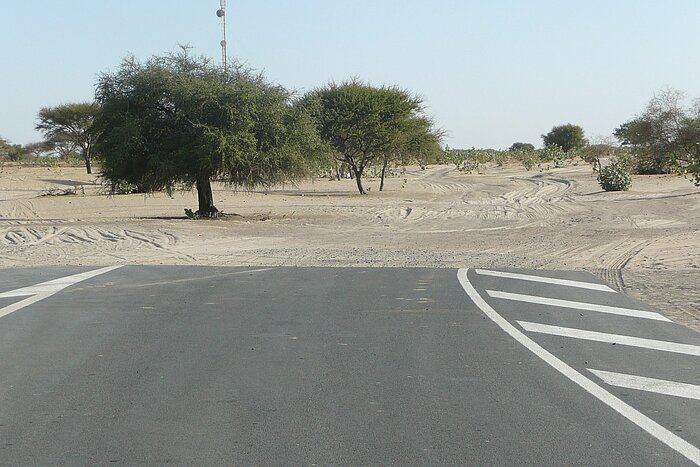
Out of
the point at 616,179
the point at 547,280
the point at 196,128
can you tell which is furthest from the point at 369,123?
the point at 547,280

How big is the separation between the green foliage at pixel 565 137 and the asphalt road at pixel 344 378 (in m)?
106

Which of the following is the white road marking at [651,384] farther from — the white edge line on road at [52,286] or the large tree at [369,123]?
the large tree at [369,123]

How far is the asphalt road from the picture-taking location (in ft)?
20.8

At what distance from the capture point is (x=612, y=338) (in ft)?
34.7

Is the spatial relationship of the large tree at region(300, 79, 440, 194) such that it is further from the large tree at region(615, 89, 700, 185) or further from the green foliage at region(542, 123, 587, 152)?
the green foliage at region(542, 123, 587, 152)

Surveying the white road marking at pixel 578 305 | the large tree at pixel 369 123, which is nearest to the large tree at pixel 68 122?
the large tree at pixel 369 123

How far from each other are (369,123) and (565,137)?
236ft

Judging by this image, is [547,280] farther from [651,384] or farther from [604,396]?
[604,396]

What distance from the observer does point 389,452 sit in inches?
244

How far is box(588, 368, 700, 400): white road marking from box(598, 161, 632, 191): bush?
133ft

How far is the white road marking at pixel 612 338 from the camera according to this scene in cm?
999


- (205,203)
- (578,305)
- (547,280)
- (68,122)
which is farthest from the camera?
(68,122)

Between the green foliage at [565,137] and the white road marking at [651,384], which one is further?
the green foliage at [565,137]

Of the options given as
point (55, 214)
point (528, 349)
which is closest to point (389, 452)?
point (528, 349)
